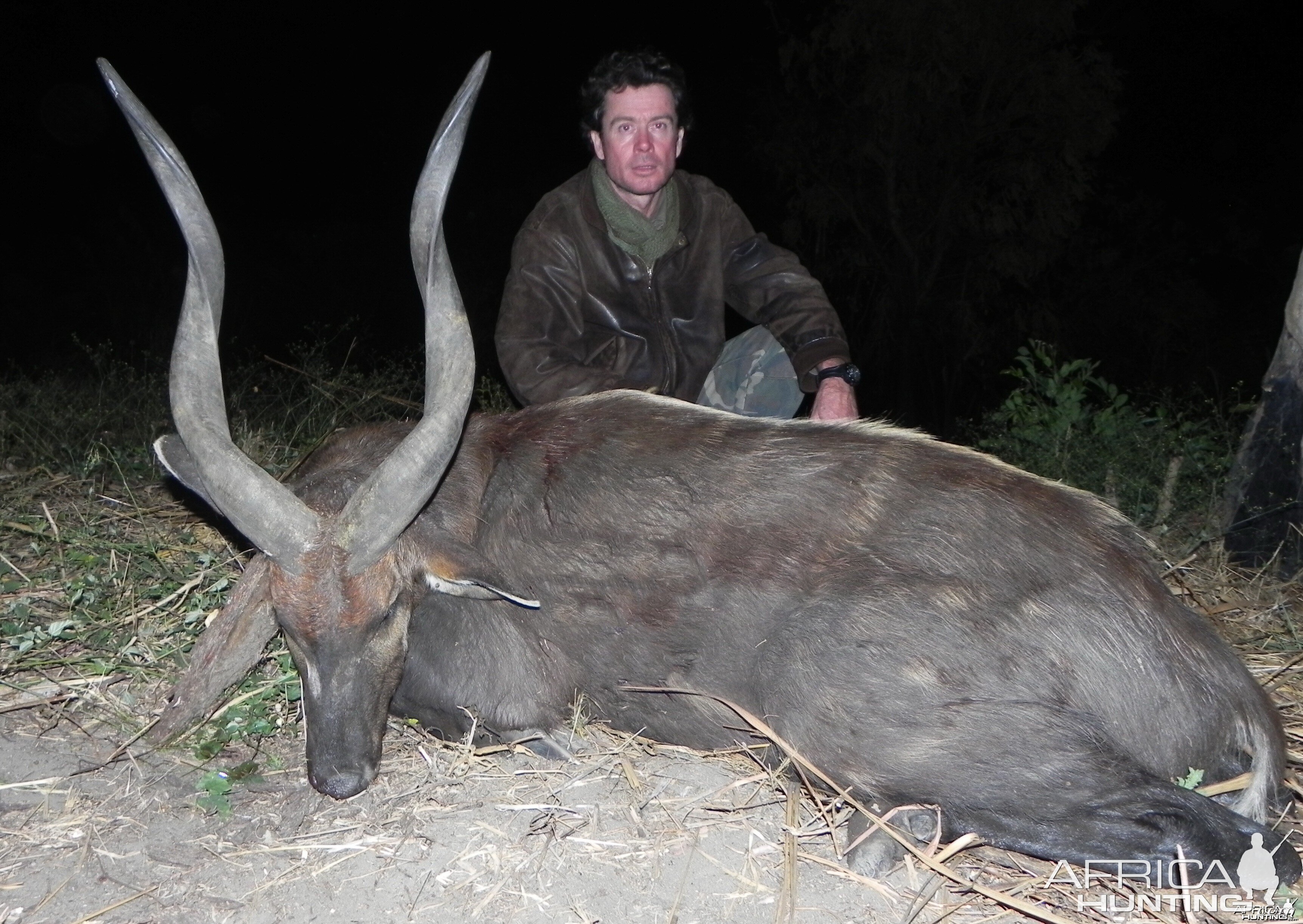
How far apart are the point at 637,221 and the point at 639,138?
0.35 m

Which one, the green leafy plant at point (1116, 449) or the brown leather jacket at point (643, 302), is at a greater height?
the brown leather jacket at point (643, 302)

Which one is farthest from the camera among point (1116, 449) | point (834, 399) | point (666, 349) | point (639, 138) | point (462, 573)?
point (1116, 449)

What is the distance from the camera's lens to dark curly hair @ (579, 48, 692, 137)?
15.2 feet

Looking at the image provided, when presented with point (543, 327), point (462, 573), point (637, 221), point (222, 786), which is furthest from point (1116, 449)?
point (222, 786)

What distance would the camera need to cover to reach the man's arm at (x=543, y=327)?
440 centimetres

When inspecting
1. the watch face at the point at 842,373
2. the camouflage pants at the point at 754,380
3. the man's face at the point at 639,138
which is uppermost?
the man's face at the point at 639,138

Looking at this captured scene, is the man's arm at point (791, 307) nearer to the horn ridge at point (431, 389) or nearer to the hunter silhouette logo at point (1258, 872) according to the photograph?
the horn ridge at point (431, 389)

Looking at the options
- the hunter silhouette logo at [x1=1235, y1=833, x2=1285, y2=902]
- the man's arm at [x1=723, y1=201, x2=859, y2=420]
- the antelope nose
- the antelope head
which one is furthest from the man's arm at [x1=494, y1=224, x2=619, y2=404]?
the hunter silhouette logo at [x1=1235, y1=833, x2=1285, y2=902]

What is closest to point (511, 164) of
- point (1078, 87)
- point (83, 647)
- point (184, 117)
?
point (184, 117)

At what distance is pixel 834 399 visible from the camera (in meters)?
4.44

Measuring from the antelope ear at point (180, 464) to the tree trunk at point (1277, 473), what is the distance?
4.08 metres

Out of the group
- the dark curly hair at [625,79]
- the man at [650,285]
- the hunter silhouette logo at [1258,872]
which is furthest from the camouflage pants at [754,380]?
the hunter silhouette logo at [1258,872]

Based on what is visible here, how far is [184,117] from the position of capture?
1962 centimetres

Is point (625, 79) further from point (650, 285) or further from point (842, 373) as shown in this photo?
point (842, 373)
